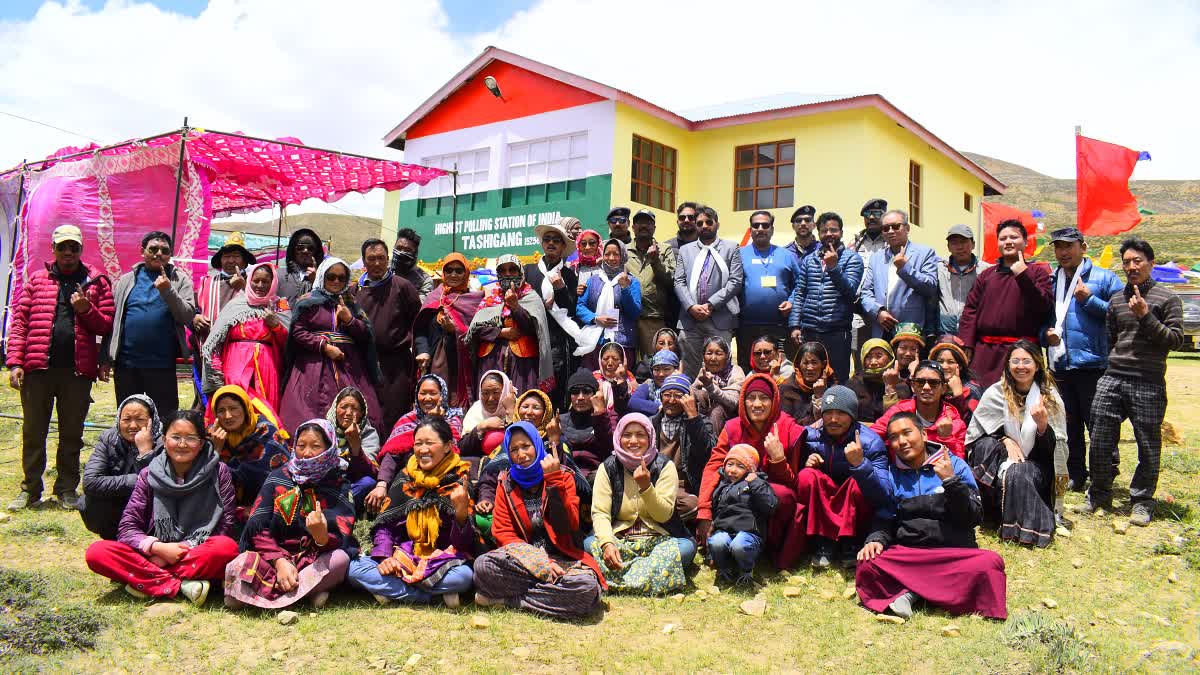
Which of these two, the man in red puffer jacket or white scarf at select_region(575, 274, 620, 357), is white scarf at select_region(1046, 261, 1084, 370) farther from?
the man in red puffer jacket

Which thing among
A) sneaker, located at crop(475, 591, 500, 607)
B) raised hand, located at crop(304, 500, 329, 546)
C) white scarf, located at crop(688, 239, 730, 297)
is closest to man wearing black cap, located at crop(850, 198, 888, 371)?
white scarf, located at crop(688, 239, 730, 297)

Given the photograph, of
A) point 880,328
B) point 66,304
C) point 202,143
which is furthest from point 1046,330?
point 202,143

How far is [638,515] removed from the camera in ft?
15.1

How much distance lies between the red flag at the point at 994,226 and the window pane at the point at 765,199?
229 inches

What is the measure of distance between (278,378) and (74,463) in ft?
5.11

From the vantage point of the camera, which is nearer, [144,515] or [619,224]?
[144,515]

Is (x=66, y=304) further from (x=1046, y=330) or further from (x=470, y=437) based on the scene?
(x=1046, y=330)

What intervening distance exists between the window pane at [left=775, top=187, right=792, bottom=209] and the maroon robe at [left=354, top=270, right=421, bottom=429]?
380 inches

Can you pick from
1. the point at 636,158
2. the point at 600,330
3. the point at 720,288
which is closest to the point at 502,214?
the point at 636,158

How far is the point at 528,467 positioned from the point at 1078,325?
13.4ft

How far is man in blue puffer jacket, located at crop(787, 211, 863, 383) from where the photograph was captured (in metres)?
6.38

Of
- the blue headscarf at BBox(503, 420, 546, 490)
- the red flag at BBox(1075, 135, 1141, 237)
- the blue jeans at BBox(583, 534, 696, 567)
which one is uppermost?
the red flag at BBox(1075, 135, 1141, 237)

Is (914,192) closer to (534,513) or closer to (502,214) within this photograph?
(502,214)

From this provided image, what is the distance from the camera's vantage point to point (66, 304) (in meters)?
5.58
